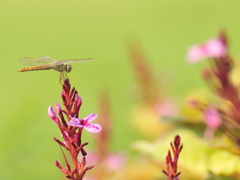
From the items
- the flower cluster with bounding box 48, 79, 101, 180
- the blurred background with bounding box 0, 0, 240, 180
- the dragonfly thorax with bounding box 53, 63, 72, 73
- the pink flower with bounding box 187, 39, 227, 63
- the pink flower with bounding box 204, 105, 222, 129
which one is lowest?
the flower cluster with bounding box 48, 79, 101, 180

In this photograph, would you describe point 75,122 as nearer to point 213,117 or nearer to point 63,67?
point 63,67

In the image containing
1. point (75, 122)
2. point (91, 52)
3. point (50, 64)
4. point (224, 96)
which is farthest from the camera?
point (91, 52)

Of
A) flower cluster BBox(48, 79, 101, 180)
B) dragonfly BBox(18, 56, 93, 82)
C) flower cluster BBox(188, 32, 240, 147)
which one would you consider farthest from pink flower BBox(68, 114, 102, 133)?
flower cluster BBox(188, 32, 240, 147)

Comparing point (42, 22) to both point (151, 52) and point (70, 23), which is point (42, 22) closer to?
point (70, 23)

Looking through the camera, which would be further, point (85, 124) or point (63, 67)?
point (63, 67)

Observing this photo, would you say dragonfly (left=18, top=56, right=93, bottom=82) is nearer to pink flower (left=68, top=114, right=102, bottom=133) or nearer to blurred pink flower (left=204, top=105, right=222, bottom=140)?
pink flower (left=68, top=114, right=102, bottom=133)

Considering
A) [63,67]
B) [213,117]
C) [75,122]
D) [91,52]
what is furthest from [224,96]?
[91,52]

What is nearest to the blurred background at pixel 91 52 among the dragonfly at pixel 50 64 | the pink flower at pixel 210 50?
the dragonfly at pixel 50 64

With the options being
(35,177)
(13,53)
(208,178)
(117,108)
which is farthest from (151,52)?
(208,178)
